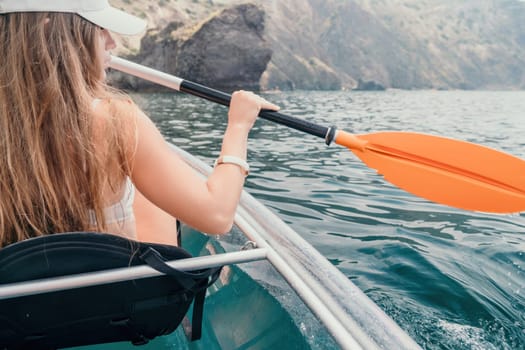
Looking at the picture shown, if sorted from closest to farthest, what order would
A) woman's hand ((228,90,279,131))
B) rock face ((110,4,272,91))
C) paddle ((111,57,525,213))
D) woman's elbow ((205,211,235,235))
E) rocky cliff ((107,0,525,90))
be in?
woman's elbow ((205,211,235,235))
woman's hand ((228,90,279,131))
paddle ((111,57,525,213))
rock face ((110,4,272,91))
rocky cliff ((107,0,525,90))

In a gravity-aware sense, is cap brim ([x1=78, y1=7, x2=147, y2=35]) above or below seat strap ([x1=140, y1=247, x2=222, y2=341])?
above

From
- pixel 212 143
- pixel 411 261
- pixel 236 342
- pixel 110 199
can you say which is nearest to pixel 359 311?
pixel 236 342

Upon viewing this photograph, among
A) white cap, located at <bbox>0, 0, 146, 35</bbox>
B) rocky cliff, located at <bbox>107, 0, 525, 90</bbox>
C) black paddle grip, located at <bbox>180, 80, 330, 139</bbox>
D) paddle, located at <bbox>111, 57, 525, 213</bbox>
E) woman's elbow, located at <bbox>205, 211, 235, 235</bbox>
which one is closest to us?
white cap, located at <bbox>0, 0, 146, 35</bbox>

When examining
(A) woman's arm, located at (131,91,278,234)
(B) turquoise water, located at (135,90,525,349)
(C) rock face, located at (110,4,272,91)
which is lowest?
(C) rock face, located at (110,4,272,91)

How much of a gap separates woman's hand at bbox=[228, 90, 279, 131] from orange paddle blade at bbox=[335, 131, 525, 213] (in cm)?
78

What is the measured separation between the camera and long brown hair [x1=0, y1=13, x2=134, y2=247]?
39.0 inches

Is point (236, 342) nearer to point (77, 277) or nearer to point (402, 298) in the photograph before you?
point (77, 277)

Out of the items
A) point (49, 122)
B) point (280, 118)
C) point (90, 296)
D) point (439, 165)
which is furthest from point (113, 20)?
point (439, 165)

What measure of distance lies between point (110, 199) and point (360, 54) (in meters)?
122

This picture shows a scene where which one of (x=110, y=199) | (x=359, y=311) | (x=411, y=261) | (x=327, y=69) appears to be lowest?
(x=327, y=69)

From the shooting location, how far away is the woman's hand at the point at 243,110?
1302 mm

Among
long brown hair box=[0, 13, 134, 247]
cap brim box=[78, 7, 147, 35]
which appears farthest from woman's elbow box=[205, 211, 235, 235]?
cap brim box=[78, 7, 147, 35]

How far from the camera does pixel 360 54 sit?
116125mm

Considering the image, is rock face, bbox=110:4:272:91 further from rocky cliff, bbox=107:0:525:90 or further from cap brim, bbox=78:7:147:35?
cap brim, bbox=78:7:147:35
